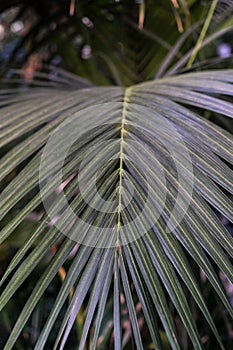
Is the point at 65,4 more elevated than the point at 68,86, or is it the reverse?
the point at 65,4

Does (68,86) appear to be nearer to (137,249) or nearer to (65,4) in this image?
(65,4)

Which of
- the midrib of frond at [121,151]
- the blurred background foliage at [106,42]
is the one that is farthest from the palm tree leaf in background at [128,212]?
the blurred background foliage at [106,42]

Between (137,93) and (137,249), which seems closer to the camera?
(137,249)

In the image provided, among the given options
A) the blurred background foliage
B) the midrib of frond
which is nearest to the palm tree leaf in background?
the midrib of frond

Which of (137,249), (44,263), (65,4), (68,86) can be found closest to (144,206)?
(137,249)

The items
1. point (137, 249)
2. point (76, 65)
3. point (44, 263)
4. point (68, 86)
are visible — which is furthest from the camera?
point (76, 65)

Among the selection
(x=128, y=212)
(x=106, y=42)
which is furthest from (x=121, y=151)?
(x=106, y=42)

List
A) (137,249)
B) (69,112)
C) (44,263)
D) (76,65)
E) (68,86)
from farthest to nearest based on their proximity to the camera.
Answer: (76,65) → (68,86) → (44,263) → (69,112) → (137,249)

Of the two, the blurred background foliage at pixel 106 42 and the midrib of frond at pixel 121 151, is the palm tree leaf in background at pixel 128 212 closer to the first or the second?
the midrib of frond at pixel 121 151

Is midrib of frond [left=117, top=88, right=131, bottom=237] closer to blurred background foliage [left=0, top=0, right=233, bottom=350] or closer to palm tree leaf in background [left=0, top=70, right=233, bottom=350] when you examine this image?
palm tree leaf in background [left=0, top=70, right=233, bottom=350]
